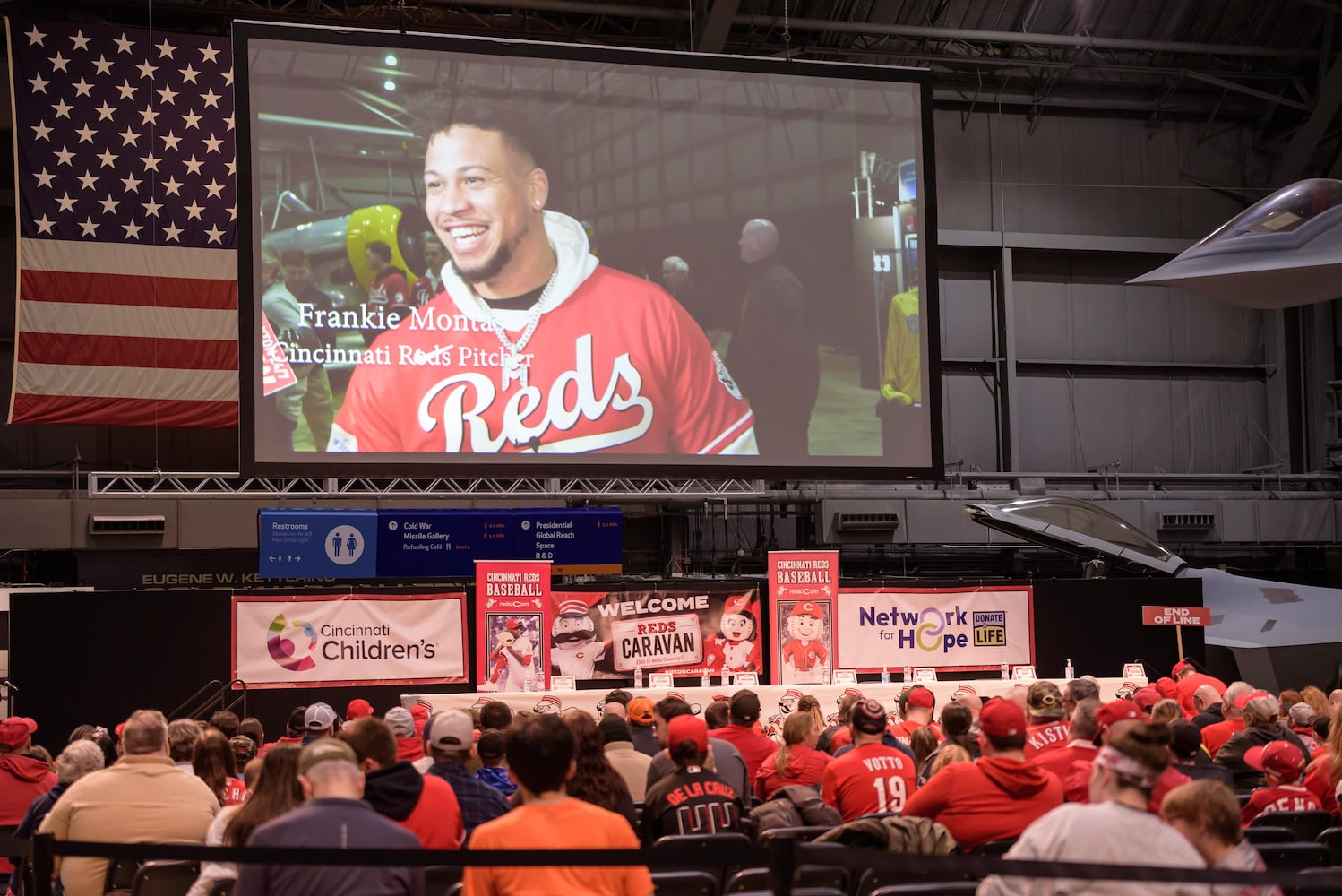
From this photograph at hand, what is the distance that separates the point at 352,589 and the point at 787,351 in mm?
5172

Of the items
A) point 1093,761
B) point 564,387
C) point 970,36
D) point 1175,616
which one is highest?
point 970,36

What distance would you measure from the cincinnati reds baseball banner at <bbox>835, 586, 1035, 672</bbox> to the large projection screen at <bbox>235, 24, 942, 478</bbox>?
55.7 inches

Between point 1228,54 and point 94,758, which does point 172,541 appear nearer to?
point 94,758

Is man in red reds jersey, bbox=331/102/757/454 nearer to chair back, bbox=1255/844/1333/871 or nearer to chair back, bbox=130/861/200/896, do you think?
chair back, bbox=130/861/200/896

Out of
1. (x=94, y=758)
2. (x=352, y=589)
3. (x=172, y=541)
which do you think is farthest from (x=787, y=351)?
(x=172, y=541)

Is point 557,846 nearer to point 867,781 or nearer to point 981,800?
point 981,800

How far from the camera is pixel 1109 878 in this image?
9.89 feet

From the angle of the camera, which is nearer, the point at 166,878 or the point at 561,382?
the point at 166,878

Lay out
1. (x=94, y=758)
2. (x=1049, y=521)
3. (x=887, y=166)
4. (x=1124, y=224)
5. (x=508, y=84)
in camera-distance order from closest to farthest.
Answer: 1. (x=94, y=758)
2. (x=508, y=84)
3. (x=887, y=166)
4. (x=1049, y=521)
5. (x=1124, y=224)

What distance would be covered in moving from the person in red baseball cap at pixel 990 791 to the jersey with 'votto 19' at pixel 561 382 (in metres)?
8.26

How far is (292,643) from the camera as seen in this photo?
12.8 metres

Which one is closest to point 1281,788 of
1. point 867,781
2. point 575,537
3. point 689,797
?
point 867,781

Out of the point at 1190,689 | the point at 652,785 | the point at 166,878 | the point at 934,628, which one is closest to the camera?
the point at 166,878

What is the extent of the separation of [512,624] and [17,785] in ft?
19.5
